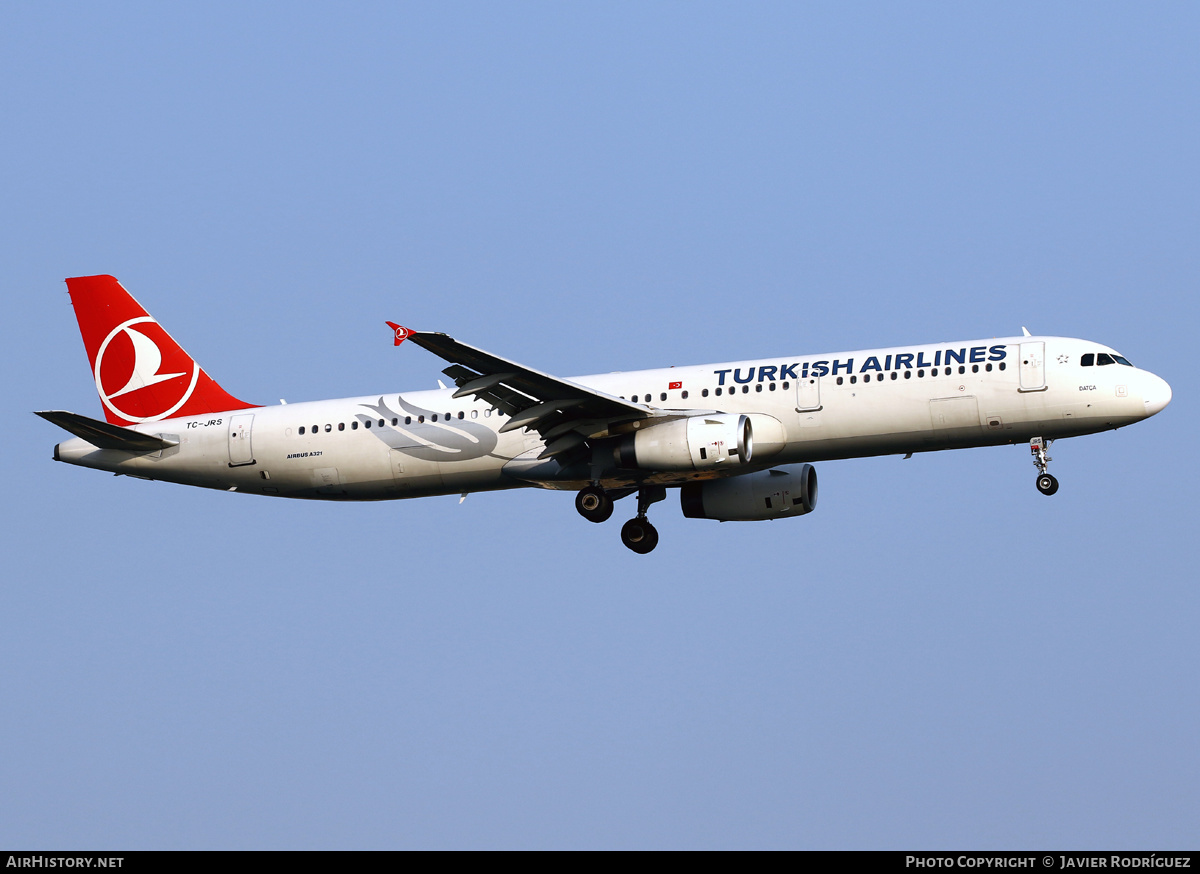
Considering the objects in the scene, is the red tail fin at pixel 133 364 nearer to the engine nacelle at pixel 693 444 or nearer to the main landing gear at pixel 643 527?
the main landing gear at pixel 643 527

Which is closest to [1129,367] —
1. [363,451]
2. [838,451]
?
[838,451]

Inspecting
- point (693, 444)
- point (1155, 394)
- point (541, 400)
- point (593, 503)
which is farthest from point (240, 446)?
point (1155, 394)

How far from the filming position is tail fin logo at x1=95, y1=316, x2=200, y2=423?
4850 centimetres

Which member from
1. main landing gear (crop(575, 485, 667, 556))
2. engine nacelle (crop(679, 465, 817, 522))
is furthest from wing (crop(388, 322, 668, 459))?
engine nacelle (crop(679, 465, 817, 522))

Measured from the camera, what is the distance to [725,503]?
4644 centimetres

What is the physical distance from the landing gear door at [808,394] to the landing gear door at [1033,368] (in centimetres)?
514

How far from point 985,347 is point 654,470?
911cm

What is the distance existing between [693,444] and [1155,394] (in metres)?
11.7

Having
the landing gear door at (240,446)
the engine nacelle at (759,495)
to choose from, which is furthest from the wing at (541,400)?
the landing gear door at (240,446)

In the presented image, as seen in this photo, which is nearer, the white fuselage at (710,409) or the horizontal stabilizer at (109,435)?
the white fuselage at (710,409)

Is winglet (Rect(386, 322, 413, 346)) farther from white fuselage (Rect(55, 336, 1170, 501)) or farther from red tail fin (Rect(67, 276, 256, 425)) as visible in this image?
red tail fin (Rect(67, 276, 256, 425))

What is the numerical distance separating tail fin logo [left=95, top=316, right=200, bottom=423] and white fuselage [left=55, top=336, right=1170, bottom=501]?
0.75 metres

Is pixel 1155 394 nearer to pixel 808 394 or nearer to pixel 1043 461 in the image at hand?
pixel 1043 461

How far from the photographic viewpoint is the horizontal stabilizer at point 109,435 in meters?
44.2
